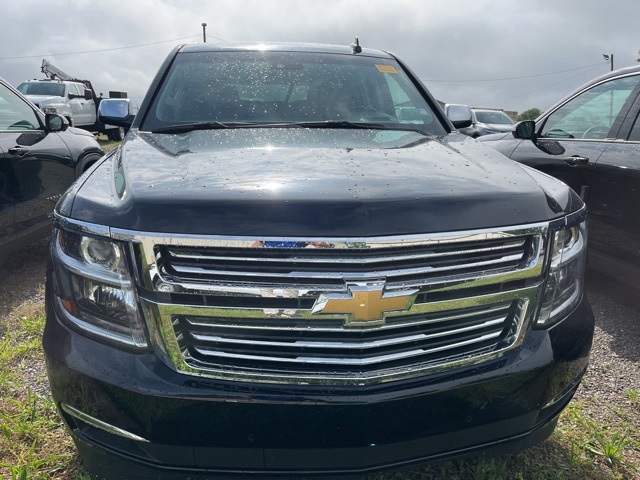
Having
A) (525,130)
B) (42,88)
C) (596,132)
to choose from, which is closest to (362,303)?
(596,132)

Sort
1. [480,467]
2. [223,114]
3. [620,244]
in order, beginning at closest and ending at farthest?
[480,467] → [223,114] → [620,244]

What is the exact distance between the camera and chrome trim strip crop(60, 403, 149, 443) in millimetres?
1552

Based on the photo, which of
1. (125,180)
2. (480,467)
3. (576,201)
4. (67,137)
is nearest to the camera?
(125,180)

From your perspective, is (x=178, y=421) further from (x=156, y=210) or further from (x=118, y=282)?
(x=156, y=210)

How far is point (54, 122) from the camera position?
424 centimetres

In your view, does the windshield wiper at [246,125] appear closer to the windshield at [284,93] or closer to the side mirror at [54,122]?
the windshield at [284,93]

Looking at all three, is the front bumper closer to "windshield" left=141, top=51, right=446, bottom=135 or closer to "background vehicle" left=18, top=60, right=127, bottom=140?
"windshield" left=141, top=51, right=446, bottom=135

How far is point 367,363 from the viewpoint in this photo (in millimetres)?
1541

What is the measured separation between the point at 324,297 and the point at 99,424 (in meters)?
0.77

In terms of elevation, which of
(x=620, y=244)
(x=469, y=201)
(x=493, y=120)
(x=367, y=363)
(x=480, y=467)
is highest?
(x=469, y=201)

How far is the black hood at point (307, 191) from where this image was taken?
148cm

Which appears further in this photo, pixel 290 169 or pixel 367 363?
pixel 290 169

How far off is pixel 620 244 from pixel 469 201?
231 cm

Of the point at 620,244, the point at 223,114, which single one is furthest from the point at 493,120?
the point at 223,114
